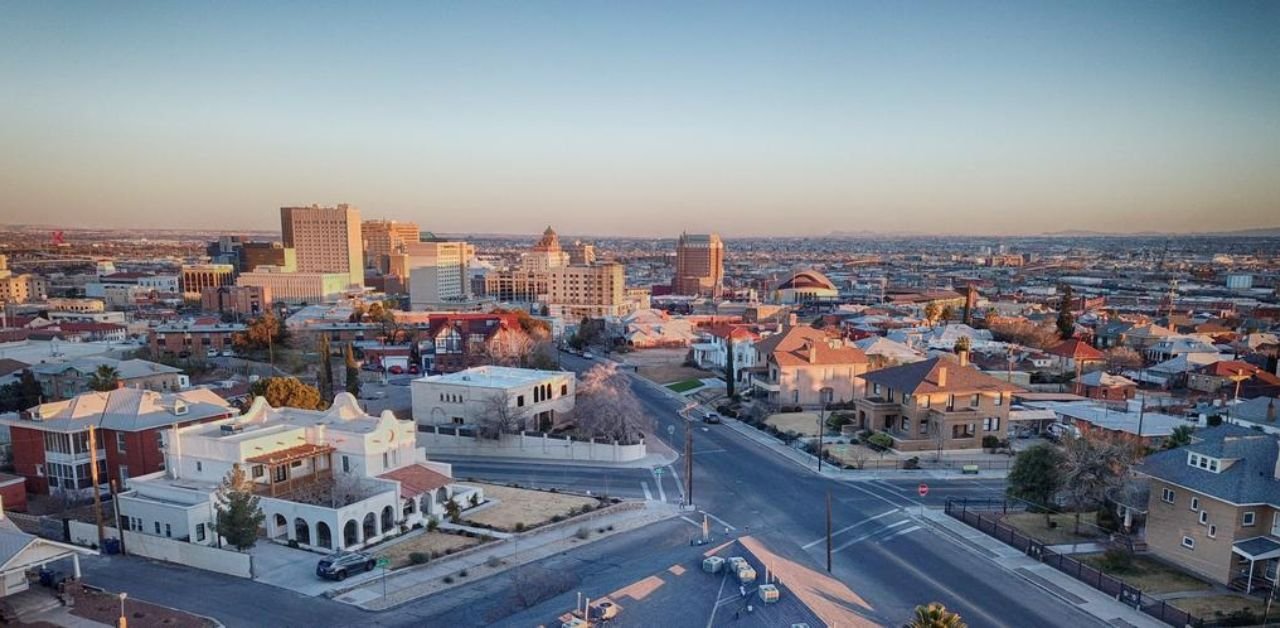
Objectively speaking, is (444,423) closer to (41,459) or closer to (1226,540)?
(41,459)

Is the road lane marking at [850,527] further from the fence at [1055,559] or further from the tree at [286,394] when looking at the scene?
the tree at [286,394]

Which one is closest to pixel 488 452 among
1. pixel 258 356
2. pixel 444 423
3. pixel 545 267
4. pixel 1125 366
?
pixel 444 423

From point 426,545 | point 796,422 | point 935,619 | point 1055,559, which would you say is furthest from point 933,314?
point 935,619

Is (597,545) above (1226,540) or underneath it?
underneath

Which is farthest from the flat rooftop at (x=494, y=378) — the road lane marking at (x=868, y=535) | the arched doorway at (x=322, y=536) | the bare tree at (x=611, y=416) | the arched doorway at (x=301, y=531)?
the road lane marking at (x=868, y=535)

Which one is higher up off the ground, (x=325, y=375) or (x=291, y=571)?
(x=325, y=375)

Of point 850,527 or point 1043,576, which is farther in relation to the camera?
point 850,527

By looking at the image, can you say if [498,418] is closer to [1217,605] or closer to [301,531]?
[301,531]
